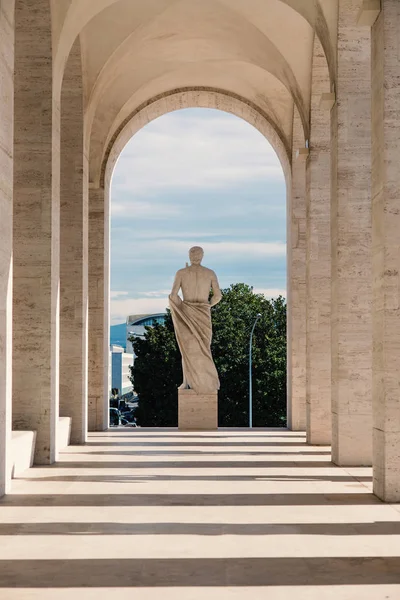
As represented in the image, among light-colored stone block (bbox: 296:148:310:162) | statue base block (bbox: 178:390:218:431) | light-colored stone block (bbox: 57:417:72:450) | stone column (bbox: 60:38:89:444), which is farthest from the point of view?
statue base block (bbox: 178:390:218:431)

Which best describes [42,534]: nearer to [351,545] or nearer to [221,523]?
[221,523]

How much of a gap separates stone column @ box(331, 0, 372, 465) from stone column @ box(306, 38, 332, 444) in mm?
3477

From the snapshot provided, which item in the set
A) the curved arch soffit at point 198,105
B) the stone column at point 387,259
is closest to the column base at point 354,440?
the stone column at point 387,259

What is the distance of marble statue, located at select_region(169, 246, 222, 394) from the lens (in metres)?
21.2

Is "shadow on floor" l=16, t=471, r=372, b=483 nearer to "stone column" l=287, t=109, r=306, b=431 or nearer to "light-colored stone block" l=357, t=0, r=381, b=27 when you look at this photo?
"light-colored stone block" l=357, t=0, r=381, b=27

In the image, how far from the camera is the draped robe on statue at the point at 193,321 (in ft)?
69.5

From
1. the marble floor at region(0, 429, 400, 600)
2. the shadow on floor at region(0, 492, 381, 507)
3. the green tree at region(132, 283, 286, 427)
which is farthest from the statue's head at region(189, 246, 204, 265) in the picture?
the green tree at region(132, 283, 286, 427)

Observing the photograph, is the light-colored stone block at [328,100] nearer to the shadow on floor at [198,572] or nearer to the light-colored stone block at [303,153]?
the light-colored stone block at [303,153]

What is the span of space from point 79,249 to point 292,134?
6.69 meters

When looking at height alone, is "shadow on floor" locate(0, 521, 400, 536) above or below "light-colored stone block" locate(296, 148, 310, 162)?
below

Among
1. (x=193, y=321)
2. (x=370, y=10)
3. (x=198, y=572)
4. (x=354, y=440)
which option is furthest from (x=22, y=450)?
(x=193, y=321)

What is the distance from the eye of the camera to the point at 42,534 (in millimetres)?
8570

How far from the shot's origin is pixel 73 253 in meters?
18.0

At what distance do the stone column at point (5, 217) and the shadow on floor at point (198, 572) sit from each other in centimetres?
349
